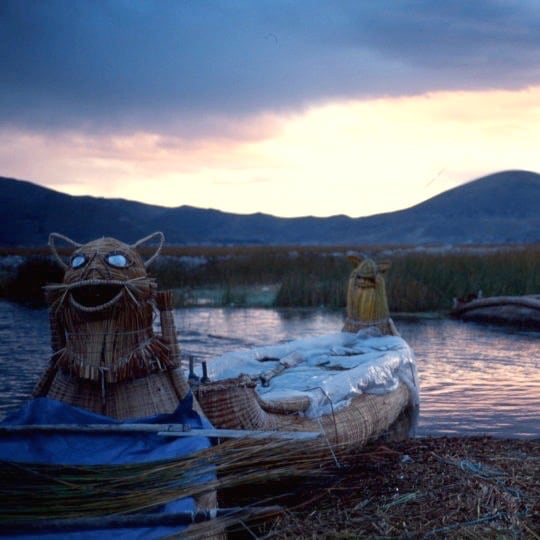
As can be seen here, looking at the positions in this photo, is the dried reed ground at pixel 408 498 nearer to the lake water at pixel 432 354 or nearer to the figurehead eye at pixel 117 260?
the figurehead eye at pixel 117 260

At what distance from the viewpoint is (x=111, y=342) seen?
13.7 ft

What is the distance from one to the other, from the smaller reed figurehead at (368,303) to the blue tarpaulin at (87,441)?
13.5 ft

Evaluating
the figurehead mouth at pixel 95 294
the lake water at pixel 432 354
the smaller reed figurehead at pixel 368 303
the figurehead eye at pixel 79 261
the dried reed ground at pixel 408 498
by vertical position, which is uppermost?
the figurehead eye at pixel 79 261

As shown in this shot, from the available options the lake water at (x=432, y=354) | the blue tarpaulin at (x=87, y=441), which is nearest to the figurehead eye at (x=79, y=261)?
the blue tarpaulin at (x=87, y=441)

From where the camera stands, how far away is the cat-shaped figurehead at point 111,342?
4129 mm

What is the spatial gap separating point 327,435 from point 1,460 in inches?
75.5

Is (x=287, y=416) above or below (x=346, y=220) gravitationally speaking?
below

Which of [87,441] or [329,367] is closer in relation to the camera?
[87,441]

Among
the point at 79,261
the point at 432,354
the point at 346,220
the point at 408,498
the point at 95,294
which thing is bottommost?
the point at 432,354

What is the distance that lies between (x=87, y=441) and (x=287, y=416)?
4.03 ft

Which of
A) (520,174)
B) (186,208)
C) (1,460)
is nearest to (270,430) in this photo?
(1,460)

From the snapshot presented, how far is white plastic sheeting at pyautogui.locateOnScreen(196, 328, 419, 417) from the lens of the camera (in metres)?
5.20

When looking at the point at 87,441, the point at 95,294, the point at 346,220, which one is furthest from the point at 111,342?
the point at 346,220

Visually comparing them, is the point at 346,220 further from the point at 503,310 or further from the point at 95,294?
the point at 95,294
